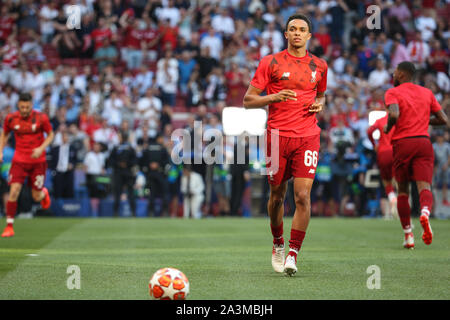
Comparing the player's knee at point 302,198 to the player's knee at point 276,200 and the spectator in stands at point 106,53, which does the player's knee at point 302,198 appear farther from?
the spectator in stands at point 106,53

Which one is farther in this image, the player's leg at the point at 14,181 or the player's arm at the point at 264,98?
the player's leg at the point at 14,181

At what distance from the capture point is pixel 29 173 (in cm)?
1584

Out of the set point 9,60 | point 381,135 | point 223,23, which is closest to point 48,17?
point 9,60

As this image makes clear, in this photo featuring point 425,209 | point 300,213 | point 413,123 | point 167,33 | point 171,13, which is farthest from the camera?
point 171,13

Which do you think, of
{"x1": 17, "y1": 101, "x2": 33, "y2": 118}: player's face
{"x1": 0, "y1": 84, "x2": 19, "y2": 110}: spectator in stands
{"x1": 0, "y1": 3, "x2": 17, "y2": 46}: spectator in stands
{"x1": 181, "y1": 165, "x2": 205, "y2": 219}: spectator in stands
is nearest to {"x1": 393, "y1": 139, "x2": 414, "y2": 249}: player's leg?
{"x1": 17, "y1": 101, "x2": 33, "y2": 118}: player's face

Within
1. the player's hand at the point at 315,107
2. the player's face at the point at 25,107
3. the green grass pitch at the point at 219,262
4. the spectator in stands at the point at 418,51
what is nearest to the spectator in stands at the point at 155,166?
the green grass pitch at the point at 219,262

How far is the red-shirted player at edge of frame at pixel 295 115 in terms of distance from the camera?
891 cm

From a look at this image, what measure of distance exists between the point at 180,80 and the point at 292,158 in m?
17.9

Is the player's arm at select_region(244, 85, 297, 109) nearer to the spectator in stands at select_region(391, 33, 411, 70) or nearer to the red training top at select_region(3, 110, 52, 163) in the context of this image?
the red training top at select_region(3, 110, 52, 163)

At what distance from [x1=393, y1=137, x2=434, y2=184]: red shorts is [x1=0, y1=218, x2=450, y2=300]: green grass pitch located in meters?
1.13

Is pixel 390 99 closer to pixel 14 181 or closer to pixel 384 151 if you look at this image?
pixel 384 151

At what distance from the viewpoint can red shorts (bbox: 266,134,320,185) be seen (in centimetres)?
892
